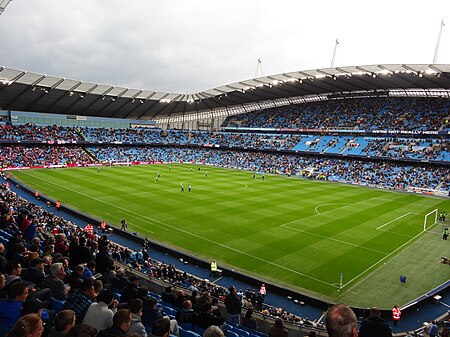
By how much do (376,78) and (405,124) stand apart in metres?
13.1

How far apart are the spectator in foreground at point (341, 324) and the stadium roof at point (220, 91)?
179 ft

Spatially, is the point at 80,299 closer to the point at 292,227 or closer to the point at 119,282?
the point at 119,282

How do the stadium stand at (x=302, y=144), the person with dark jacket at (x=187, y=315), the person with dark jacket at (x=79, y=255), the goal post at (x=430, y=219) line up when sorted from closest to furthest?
1. the person with dark jacket at (x=187, y=315)
2. the person with dark jacket at (x=79, y=255)
3. the goal post at (x=430, y=219)
4. the stadium stand at (x=302, y=144)

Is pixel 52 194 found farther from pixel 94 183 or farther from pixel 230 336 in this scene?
pixel 230 336

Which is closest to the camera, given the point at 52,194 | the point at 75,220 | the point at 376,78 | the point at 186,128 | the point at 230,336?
the point at 230,336

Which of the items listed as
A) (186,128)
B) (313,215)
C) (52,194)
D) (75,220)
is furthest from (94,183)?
(186,128)

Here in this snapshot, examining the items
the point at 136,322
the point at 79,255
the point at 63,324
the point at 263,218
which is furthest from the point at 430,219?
the point at 63,324

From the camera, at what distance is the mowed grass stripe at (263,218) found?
810 inches

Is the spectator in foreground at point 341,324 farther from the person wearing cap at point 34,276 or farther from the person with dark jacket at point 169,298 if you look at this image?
the person with dark jacket at point 169,298

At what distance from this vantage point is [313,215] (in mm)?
31531

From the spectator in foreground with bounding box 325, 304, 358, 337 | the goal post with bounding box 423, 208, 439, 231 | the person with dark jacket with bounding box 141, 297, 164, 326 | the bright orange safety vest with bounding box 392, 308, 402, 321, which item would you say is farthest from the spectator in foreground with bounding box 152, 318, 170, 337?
the goal post with bounding box 423, 208, 439, 231

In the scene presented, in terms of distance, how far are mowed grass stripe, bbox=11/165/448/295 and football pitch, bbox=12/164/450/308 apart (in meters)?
0.09

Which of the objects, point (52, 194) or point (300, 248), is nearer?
point (300, 248)

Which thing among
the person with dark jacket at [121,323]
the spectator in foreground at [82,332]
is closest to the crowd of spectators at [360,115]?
the person with dark jacket at [121,323]
